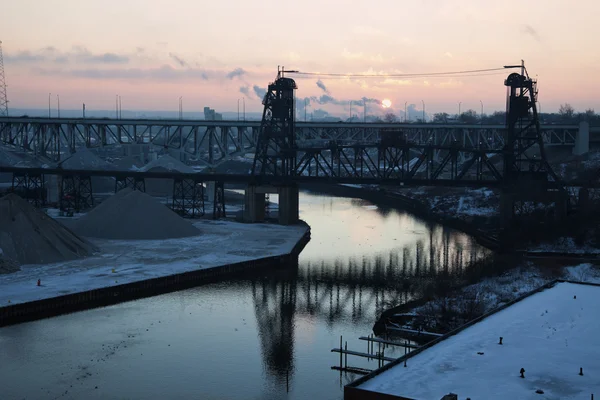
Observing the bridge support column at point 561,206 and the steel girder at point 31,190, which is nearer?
the bridge support column at point 561,206

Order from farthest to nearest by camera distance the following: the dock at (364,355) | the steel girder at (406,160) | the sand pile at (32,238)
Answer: the steel girder at (406,160) < the sand pile at (32,238) < the dock at (364,355)

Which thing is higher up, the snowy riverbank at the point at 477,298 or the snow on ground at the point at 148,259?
the snow on ground at the point at 148,259

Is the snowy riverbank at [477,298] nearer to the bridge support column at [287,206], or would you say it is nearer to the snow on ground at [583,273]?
the snow on ground at [583,273]

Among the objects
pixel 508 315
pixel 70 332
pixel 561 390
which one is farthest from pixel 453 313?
pixel 70 332

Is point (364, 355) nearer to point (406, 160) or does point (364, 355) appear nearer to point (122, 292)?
point (122, 292)

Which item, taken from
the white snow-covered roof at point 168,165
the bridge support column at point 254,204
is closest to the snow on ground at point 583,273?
the bridge support column at point 254,204

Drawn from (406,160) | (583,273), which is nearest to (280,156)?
(406,160)
